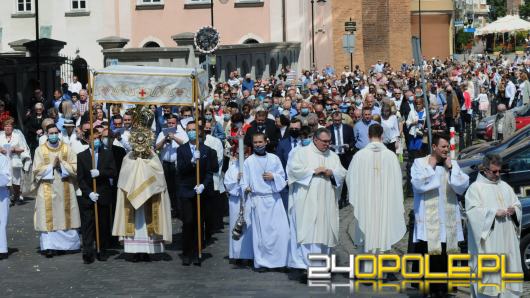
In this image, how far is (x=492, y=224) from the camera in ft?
45.3

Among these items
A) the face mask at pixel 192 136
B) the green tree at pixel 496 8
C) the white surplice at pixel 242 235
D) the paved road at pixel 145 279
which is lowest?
the paved road at pixel 145 279

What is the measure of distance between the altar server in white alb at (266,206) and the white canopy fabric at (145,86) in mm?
1726

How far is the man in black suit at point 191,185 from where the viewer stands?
1805 cm

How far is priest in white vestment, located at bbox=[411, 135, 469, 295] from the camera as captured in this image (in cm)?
1485

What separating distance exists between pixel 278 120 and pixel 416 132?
3.91 m

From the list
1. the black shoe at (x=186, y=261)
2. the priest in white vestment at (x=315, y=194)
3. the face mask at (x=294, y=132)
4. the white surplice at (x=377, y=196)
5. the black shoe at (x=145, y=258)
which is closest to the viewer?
the white surplice at (x=377, y=196)

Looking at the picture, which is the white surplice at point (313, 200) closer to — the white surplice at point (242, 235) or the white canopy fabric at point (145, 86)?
the white surplice at point (242, 235)

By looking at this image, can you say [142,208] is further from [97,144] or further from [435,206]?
[435,206]

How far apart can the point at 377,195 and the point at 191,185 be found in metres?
3.18

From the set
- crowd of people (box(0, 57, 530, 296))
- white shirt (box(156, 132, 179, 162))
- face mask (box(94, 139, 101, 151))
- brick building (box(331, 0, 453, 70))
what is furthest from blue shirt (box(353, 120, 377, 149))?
brick building (box(331, 0, 453, 70))

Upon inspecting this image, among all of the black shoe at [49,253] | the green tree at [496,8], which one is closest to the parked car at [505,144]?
the black shoe at [49,253]

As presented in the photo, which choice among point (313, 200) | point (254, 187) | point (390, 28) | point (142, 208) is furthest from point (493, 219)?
point (390, 28)

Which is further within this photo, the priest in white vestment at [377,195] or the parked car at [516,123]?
the parked car at [516,123]

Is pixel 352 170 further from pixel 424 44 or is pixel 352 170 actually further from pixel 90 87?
pixel 424 44
